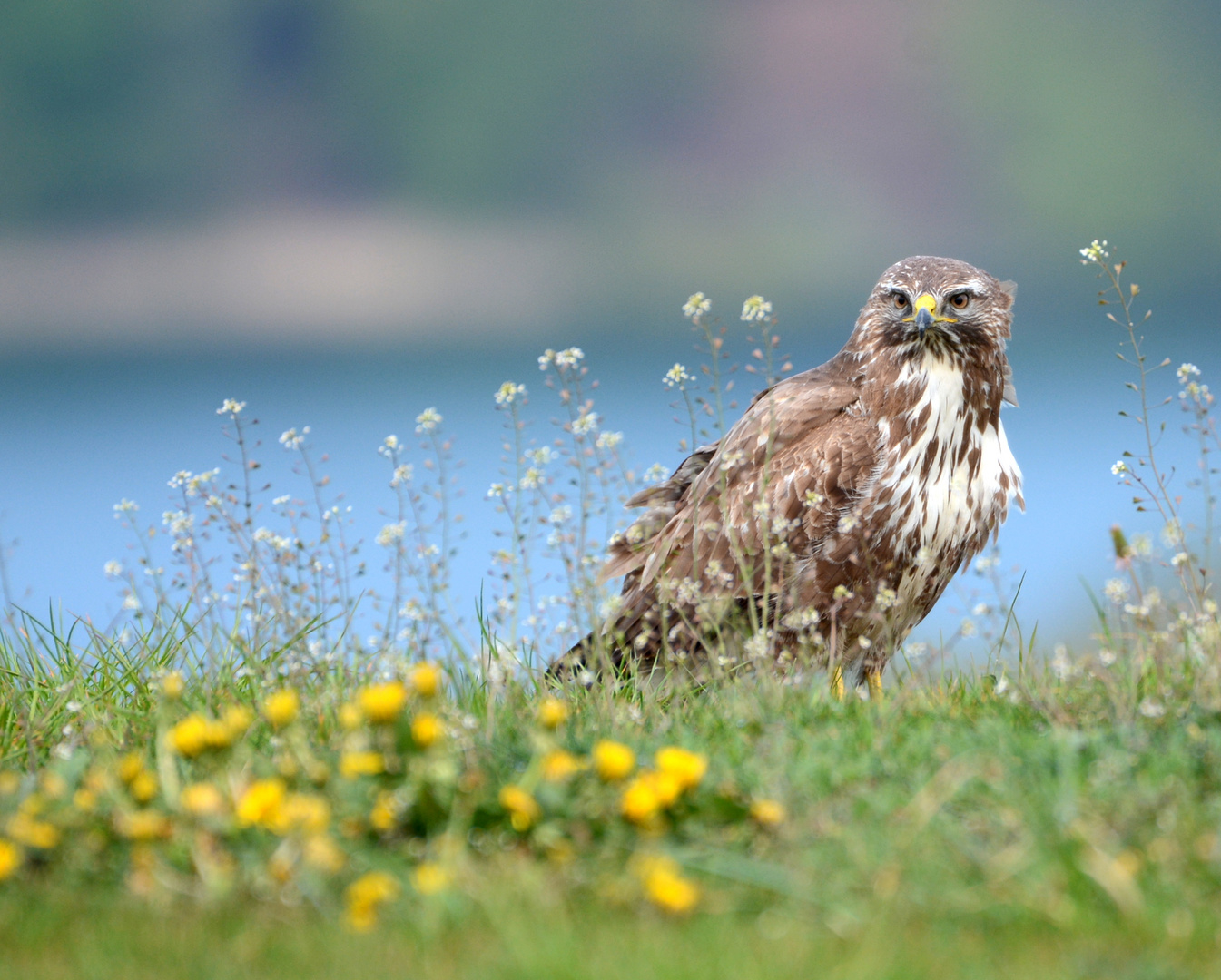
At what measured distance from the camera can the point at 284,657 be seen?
15.6 ft

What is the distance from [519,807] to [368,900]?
0.38 meters

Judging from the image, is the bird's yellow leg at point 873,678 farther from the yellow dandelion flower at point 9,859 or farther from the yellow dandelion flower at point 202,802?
the yellow dandelion flower at point 9,859

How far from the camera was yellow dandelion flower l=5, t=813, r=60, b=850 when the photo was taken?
2.86 metres

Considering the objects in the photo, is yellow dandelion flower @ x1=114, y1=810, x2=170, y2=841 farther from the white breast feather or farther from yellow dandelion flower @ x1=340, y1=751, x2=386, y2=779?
the white breast feather

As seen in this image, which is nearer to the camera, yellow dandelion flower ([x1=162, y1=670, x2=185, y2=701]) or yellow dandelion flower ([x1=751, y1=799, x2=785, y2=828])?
yellow dandelion flower ([x1=751, y1=799, x2=785, y2=828])

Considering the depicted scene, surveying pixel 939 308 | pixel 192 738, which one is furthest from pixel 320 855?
pixel 939 308

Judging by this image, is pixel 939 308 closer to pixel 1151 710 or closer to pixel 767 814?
pixel 1151 710

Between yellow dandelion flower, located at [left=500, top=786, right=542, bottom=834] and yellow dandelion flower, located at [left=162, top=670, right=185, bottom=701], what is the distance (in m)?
0.93

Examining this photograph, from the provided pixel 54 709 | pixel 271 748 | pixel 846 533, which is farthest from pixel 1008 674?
pixel 54 709

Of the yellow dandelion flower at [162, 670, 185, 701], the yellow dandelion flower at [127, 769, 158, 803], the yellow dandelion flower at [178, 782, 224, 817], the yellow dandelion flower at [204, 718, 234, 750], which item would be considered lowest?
the yellow dandelion flower at [178, 782, 224, 817]

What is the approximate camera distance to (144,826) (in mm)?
2711

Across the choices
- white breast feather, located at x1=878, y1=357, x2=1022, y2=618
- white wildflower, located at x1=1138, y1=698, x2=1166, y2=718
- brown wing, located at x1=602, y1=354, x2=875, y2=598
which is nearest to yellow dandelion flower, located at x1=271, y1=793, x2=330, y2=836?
white wildflower, located at x1=1138, y1=698, x2=1166, y2=718

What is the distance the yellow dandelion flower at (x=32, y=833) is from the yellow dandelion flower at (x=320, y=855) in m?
0.68

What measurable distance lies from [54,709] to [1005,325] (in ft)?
14.5
